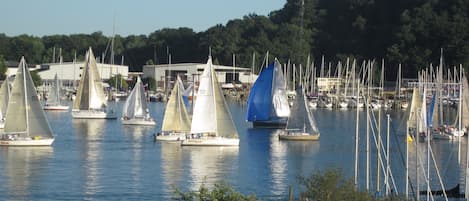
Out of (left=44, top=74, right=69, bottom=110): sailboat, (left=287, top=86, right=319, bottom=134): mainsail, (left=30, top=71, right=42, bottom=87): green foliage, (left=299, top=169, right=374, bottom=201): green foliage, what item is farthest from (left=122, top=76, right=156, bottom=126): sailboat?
(left=30, top=71, right=42, bottom=87): green foliage

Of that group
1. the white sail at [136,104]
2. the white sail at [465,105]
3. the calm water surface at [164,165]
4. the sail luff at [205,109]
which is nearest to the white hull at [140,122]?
the white sail at [136,104]

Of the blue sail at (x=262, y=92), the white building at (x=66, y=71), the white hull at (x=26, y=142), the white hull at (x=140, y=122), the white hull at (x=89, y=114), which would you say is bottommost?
the white hull at (x=26, y=142)

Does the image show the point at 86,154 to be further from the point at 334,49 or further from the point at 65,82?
the point at 334,49

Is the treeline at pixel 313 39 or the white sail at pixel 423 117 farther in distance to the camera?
the treeline at pixel 313 39

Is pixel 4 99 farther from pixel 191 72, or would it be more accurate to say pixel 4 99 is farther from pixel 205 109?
pixel 191 72

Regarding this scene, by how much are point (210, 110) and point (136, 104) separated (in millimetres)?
17588

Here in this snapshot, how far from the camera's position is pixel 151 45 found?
493 feet

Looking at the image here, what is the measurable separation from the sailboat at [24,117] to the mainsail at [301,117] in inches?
519

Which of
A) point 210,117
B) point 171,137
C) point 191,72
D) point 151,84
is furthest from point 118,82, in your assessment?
point 210,117

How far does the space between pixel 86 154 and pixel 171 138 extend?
233 inches

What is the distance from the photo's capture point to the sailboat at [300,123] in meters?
53.9

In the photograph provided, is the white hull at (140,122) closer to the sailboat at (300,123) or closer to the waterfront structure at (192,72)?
the sailboat at (300,123)

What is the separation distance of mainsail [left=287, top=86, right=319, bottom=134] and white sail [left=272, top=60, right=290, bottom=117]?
204 inches

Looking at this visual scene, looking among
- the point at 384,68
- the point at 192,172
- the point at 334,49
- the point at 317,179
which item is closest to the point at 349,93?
the point at 384,68
